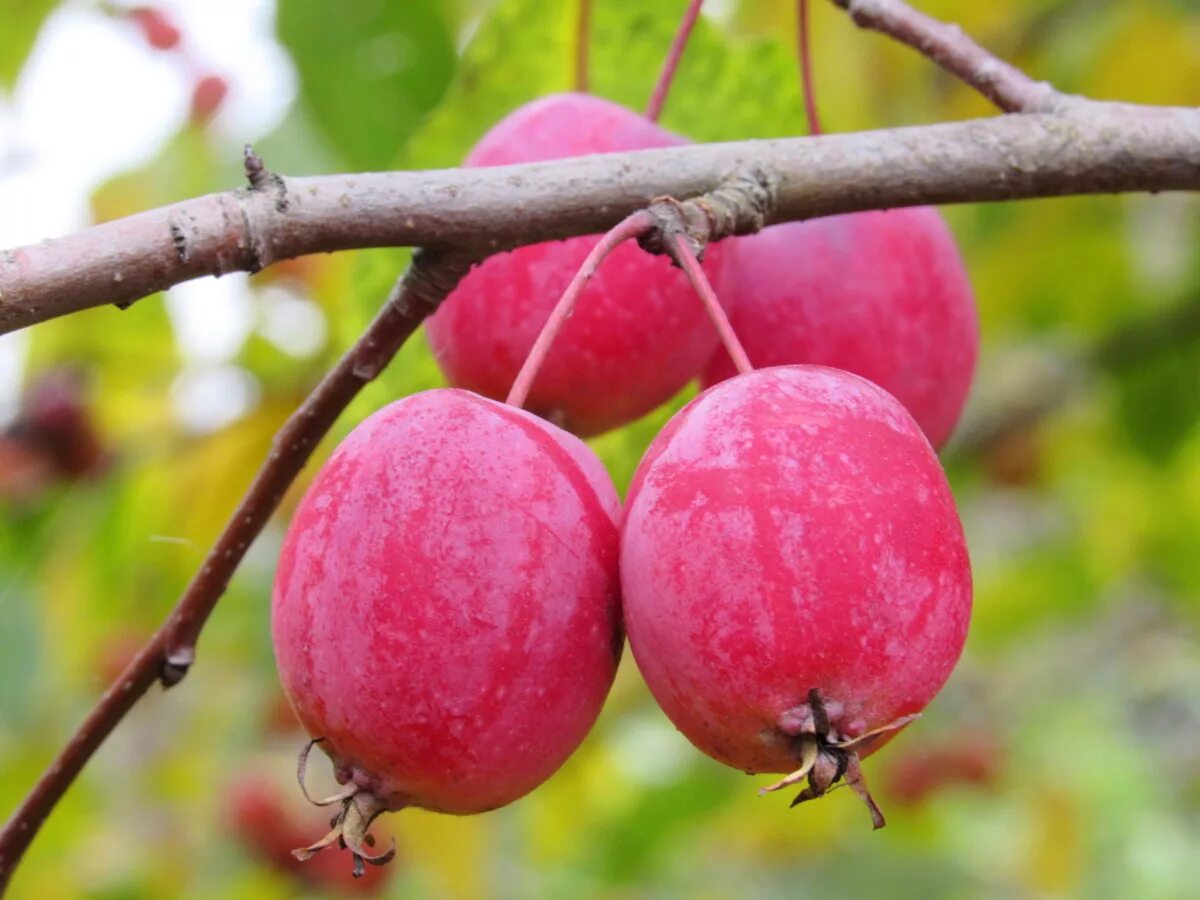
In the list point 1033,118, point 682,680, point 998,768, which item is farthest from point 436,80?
point 998,768

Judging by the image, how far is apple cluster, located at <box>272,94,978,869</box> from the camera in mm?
701

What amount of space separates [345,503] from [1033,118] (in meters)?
0.60

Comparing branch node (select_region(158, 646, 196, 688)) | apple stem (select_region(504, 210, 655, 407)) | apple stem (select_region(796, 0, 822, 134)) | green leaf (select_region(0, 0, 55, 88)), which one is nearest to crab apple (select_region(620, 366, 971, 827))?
apple stem (select_region(504, 210, 655, 407))

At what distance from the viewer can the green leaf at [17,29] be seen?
217 centimetres

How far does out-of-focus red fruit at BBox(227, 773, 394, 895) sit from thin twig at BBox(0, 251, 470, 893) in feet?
7.10

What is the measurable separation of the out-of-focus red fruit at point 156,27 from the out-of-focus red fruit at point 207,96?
0.14m

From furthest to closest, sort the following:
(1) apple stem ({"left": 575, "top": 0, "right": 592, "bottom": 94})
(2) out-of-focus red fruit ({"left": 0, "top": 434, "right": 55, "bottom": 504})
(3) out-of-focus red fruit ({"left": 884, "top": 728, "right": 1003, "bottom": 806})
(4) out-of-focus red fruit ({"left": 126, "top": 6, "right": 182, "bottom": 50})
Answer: (3) out-of-focus red fruit ({"left": 884, "top": 728, "right": 1003, "bottom": 806}) < (4) out-of-focus red fruit ({"left": 126, "top": 6, "right": 182, "bottom": 50}) < (2) out-of-focus red fruit ({"left": 0, "top": 434, "right": 55, "bottom": 504}) < (1) apple stem ({"left": 575, "top": 0, "right": 592, "bottom": 94})

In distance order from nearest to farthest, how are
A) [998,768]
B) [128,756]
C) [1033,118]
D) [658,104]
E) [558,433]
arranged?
[558,433] → [1033,118] → [658,104] → [998,768] → [128,756]

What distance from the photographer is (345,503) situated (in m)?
0.77

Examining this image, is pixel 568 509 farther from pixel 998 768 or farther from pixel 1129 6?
pixel 998 768

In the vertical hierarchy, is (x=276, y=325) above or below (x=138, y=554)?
above

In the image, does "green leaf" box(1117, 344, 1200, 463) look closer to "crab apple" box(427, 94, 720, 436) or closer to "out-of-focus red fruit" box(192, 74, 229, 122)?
"crab apple" box(427, 94, 720, 436)

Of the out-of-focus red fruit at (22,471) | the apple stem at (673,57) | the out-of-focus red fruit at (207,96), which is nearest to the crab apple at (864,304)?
the apple stem at (673,57)

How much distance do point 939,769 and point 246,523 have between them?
2.93 metres
